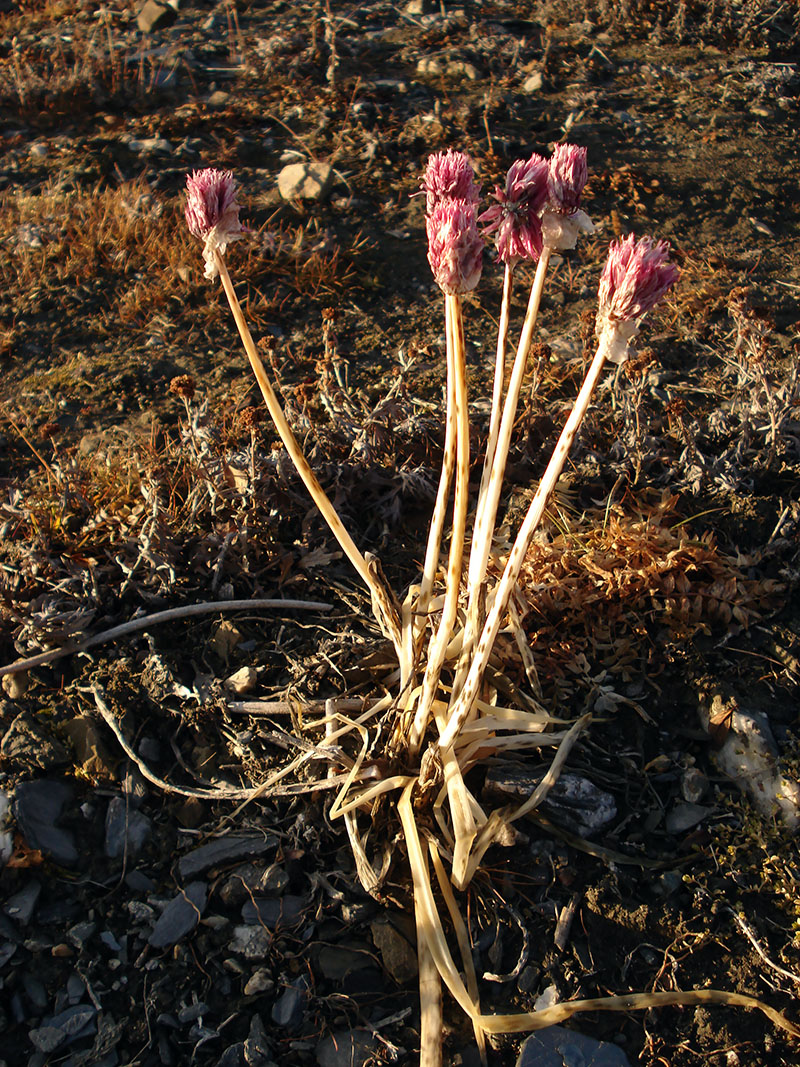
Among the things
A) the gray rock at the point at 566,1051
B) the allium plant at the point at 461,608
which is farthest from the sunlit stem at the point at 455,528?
the gray rock at the point at 566,1051

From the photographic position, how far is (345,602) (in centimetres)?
281

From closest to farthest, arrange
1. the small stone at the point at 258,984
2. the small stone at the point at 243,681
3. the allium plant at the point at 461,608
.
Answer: the allium plant at the point at 461,608, the small stone at the point at 258,984, the small stone at the point at 243,681

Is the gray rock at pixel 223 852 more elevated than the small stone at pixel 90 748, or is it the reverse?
the small stone at pixel 90 748

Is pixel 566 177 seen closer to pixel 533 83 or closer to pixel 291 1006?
pixel 291 1006

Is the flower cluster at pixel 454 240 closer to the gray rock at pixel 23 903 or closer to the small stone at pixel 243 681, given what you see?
the small stone at pixel 243 681

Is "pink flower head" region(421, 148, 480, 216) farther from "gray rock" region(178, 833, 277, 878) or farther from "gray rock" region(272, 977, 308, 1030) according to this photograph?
"gray rock" region(272, 977, 308, 1030)

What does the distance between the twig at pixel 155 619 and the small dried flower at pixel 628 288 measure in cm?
143

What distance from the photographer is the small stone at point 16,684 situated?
2666 mm

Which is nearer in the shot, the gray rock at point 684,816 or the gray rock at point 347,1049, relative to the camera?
the gray rock at point 347,1049

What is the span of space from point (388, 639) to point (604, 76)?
16.9 feet

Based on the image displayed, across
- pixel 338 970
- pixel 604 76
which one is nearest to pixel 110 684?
pixel 338 970

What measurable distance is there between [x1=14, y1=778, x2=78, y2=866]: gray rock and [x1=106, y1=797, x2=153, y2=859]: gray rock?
0.33 feet

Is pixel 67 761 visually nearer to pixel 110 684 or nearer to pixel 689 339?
pixel 110 684

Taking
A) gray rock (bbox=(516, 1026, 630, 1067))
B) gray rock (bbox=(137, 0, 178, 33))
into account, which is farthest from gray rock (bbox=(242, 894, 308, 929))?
gray rock (bbox=(137, 0, 178, 33))
